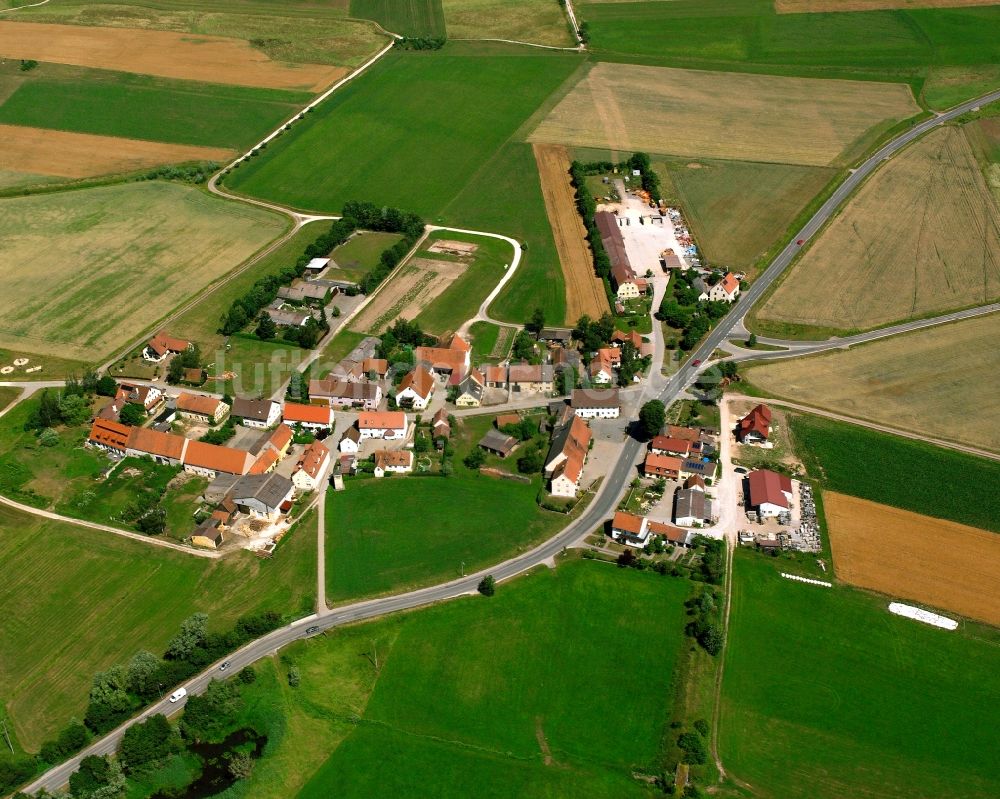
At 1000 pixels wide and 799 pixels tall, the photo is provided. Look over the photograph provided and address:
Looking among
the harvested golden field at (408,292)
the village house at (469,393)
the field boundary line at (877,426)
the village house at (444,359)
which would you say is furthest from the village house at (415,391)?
the field boundary line at (877,426)

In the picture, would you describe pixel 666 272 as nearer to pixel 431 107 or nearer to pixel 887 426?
pixel 887 426

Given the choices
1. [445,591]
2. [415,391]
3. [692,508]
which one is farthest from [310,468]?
[692,508]

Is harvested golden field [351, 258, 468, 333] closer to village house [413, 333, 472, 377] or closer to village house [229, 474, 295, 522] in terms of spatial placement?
village house [413, 333, 472, 377]

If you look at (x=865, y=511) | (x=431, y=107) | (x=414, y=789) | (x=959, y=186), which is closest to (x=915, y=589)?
(x=865, y=511)

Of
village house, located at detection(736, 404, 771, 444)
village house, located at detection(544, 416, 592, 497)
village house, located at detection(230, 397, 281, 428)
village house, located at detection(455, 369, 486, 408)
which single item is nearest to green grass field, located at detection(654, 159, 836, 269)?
village house, located at detection(736, 404, 771, 444)

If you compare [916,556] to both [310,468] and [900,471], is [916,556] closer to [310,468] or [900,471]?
[900,471]
